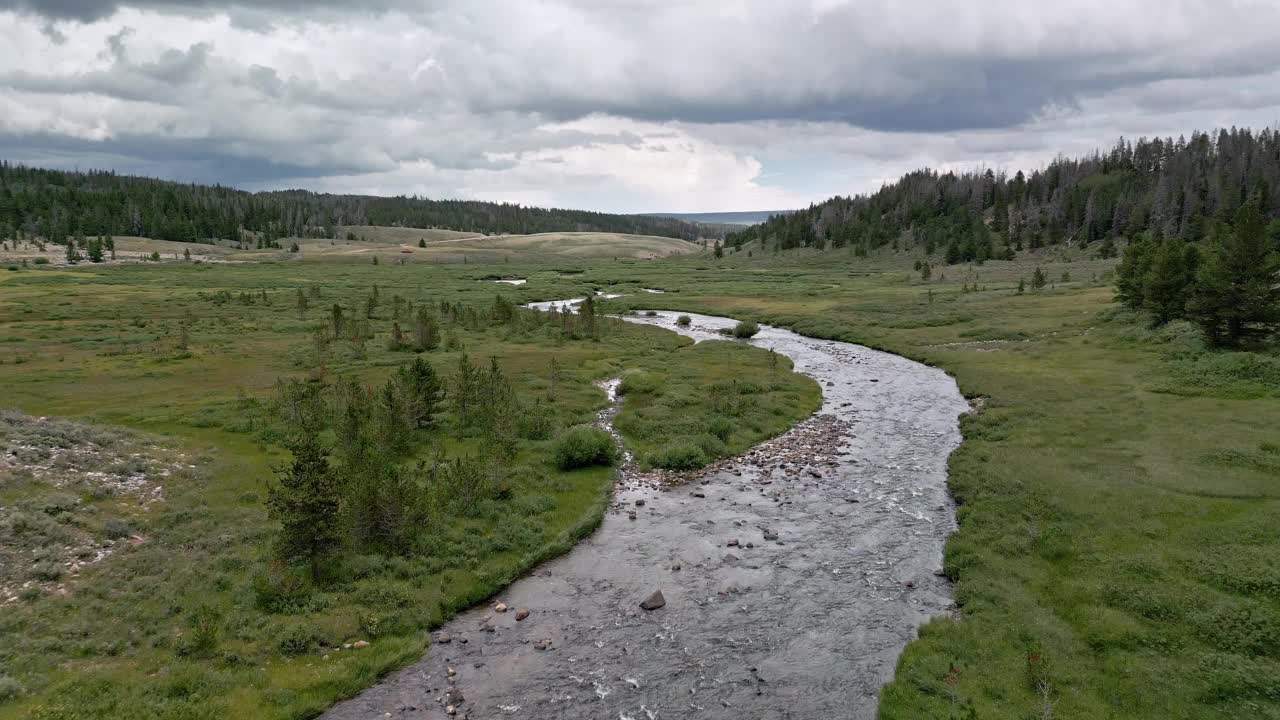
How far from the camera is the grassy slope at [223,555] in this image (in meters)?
16.5

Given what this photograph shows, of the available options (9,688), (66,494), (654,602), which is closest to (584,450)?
(654,602)

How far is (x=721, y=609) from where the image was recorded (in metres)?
21.2

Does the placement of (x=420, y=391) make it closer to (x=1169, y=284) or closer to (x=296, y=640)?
(x=296, y=640)

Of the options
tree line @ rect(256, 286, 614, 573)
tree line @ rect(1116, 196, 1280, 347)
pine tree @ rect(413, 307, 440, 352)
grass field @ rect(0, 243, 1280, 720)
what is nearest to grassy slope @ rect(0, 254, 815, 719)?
grass field @ rect(0, 243, 1280, 720)

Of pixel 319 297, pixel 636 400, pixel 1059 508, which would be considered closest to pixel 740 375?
pixel 636 400

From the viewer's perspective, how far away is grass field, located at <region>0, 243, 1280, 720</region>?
54.6ft

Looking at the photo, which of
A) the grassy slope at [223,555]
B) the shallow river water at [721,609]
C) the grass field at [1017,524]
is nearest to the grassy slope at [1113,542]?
the grass field at [1017,524]

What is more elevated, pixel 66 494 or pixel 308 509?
pixel 308 509

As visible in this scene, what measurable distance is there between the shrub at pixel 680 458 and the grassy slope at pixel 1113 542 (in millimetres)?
12105

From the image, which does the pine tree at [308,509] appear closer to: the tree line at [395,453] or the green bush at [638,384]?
the tree line at [395,453]

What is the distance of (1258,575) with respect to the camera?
20.4 m

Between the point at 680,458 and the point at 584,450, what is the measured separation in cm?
485

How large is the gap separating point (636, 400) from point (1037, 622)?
30.3 metres

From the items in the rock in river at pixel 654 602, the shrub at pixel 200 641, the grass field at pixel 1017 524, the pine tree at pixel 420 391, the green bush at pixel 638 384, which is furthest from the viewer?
the green bush at pixel 638 384
